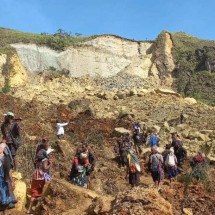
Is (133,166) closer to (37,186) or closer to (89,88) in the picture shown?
(37,186)

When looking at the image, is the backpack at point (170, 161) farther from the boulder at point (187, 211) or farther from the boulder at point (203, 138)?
the boulder at point (203, 138)

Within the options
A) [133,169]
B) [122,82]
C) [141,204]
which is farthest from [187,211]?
[122,82]

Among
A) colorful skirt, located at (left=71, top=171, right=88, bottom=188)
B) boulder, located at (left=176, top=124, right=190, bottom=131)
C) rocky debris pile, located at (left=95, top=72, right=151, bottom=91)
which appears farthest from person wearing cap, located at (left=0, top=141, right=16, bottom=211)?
rocky debris pile, located at (left=95, top=72, right=151, bottom=91)

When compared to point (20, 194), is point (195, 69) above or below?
above

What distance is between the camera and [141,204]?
794 cm

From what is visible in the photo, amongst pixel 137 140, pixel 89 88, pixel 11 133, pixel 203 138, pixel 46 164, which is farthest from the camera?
pixel 89 88

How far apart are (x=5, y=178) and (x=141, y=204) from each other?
2563 millimetres

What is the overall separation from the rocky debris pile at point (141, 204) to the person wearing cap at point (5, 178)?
6.71ft

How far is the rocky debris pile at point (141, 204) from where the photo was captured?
7840 mm

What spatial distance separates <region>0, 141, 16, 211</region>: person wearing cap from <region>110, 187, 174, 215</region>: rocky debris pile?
204 cm

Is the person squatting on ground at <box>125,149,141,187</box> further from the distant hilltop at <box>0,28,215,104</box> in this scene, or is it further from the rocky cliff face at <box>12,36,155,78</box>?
the rocky cliff face at <box>12,36,155,78</box>

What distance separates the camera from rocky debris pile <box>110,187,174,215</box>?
25.7 feet

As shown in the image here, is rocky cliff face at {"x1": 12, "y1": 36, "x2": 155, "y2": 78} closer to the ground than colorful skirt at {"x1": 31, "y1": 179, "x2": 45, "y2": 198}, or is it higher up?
higher up

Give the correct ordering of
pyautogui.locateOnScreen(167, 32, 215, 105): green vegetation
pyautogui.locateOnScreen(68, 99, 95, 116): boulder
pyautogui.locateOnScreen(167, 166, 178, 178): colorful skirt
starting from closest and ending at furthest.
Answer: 1. pyautogui.locateOnScreen(167, 166, 178, 178): colorful skirt
2. pyautogui.locateOnScreen(68, 99, 95, 116): boulder
3. pyautogui.locateOnScreen(167, 32, 215, 105): green vegetation
